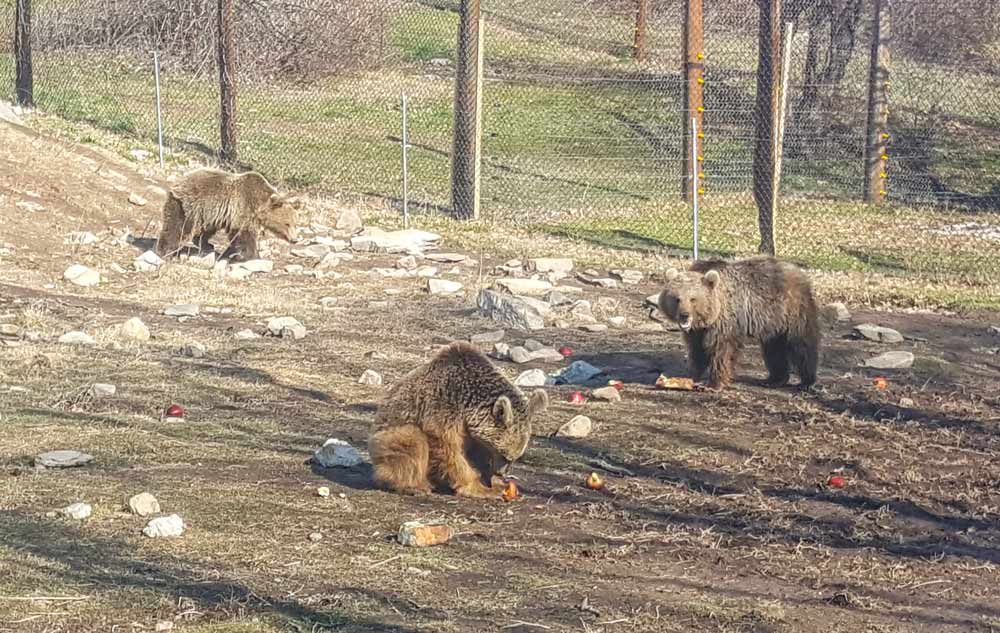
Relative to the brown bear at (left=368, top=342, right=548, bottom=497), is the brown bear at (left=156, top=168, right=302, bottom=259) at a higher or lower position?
higher

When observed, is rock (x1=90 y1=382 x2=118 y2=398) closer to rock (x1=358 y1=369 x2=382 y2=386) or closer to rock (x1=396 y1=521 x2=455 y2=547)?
rock (x1=358 y1=369 x2=382 y2=386)

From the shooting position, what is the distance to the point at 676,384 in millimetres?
10922

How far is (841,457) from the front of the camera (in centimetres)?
897

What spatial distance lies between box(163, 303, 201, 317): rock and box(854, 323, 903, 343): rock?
6.59m

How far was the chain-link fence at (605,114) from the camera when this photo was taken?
20031 mm

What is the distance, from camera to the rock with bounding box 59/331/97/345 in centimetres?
1202

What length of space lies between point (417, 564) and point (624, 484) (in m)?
2.10

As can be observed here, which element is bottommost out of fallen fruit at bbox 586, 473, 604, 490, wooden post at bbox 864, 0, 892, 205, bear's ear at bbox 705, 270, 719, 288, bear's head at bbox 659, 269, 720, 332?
fallen fruit at bbox 586, 473, 604, 490

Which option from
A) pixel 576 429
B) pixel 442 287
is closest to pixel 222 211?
pixel 442 287

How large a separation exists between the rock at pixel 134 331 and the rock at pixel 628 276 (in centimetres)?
572

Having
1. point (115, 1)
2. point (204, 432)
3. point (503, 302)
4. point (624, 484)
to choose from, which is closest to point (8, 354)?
point (204, 432)

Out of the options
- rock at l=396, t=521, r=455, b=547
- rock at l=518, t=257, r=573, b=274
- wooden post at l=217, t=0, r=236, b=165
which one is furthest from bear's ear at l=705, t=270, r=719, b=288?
wooden post at l=217, t=0, r=236, b=165

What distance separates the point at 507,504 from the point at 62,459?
9.07ft

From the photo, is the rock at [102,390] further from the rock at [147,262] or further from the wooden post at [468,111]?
the wooden post at [468,111]
